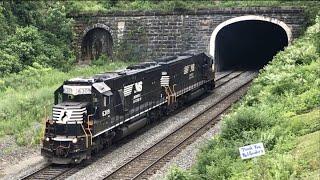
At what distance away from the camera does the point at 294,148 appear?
521 inches

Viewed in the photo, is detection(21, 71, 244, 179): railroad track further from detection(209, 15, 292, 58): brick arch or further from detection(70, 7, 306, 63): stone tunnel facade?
detection(70, 7, 306, 63): stone tunnel facade

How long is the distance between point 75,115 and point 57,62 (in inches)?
758

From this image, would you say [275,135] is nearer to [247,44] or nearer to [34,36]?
[34,36]

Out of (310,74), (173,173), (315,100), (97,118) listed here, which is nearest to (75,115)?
(97,118)

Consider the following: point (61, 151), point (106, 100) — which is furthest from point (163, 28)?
point (61, 151)

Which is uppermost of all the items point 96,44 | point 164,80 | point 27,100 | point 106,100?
point 106,100

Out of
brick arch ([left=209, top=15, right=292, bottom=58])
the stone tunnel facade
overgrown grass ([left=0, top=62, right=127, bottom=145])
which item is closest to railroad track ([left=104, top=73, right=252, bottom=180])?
overgrown grass ([left=0, top=62, right=127, bottom=145])

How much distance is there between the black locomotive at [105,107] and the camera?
61.5 feet

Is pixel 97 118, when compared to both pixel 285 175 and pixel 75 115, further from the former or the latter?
pixel 285 175

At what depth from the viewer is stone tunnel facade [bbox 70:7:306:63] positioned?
130 feet

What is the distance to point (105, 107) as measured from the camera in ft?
65.8

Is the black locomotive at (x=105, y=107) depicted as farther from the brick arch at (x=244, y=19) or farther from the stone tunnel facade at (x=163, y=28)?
the stone tunnel facade at (x=163, y=28)

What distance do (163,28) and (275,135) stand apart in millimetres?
28273

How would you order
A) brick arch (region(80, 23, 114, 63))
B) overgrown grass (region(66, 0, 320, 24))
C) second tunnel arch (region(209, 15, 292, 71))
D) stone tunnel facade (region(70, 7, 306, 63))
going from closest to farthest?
stone tunnel facade (region(70, 7, 306, 63)) → overgrown grass (region(66, 0, 320, 24)) → second tunnel arch (region(209, 15, 292, 71)) → brick arch (region(80, 23, 114, 63))
